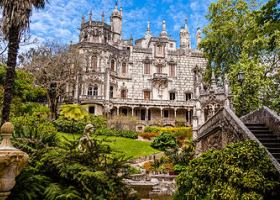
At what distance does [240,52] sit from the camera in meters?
31.1

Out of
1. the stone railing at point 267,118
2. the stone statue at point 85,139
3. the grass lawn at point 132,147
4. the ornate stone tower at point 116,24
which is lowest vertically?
the grass lawn at point 132,147

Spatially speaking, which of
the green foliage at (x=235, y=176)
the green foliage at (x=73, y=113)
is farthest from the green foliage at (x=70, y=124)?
the green foliage at (x=235, y=176)

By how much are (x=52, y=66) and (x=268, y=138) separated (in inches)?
1219

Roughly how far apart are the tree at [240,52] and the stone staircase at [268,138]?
40.6 feet

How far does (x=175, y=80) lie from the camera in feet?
160

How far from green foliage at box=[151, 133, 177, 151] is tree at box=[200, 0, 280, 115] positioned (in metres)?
7.45

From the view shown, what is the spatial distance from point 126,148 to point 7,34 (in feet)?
53.3

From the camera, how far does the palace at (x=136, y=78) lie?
43.8 metres

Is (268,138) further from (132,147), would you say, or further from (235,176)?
(132,147)

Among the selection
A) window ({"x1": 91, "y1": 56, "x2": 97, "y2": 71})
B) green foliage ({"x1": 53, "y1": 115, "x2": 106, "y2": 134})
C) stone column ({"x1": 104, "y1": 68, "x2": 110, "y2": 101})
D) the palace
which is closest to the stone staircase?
green foliage ({"x1": 53, "y1": 115, "x2": 106, "y2": 134})

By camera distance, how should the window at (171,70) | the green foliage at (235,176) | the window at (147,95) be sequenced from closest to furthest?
1. the green foliage at (235,176)
2. the window at (147,95)
3. the window at (171,70)

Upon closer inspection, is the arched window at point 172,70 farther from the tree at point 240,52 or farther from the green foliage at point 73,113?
the green foliage at point 73,113

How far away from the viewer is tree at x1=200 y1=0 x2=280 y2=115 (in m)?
25.4

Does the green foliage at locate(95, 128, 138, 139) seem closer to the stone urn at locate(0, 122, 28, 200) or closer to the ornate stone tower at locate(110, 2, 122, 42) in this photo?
the ornate stone tower at locate(110, 2, 122, 42)
